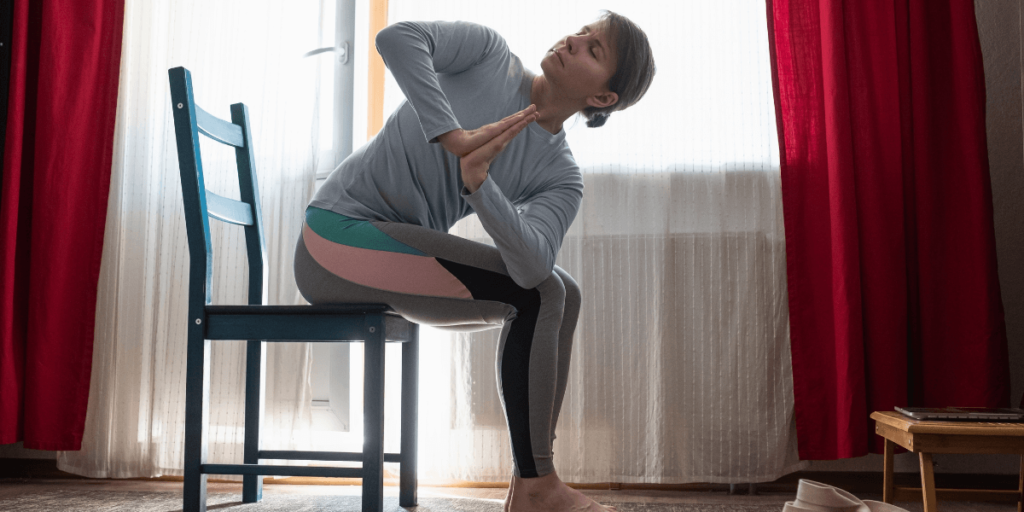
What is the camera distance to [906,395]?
1.64 meters

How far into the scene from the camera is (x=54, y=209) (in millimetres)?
1876

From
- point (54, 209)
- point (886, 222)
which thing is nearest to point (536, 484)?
point (886, 222)

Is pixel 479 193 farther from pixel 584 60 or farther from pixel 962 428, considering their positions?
pixel 962 428

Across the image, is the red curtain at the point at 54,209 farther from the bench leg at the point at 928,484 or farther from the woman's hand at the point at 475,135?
the bench leg at the point at 928,484

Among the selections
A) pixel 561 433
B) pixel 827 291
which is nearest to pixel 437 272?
pixel 561 433

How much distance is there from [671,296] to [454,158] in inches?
31.0

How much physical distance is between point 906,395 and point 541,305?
103 cm

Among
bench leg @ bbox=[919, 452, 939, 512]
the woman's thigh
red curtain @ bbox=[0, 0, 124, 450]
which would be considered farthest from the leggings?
Result: red curtain @ bbox=[0, 0, 124, 450]

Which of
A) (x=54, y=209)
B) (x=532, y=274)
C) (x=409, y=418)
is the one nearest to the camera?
(x=532, y=274)

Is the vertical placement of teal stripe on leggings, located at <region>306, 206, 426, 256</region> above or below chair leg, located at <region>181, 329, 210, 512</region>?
above

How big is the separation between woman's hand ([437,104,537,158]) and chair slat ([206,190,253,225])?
0.61m

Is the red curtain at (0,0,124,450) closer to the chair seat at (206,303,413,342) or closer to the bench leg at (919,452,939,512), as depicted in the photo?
the chair seat at (206,303,413,342)

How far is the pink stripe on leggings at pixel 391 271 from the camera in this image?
3.79 feet

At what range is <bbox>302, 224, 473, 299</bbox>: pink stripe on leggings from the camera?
1.15m
